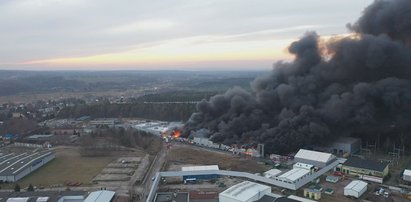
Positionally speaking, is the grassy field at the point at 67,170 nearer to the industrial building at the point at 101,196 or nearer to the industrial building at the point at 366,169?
the industrial building at the point at 101,196

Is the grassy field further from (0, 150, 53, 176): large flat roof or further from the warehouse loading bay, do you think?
the warehouse loading bay

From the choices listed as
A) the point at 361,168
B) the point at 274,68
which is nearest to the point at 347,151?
the point at 361,168

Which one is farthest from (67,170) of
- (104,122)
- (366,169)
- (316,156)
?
(104,122)

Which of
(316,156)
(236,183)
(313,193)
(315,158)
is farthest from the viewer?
(316,156)

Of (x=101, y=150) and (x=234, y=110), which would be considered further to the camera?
(x=234, y=110)

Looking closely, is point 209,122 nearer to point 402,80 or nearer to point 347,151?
point 347,151

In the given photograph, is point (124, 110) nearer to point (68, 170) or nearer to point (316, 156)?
point (68, 170)

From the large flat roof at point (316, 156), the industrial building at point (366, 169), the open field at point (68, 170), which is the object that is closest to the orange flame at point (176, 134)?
the open field at point (68, 170)
